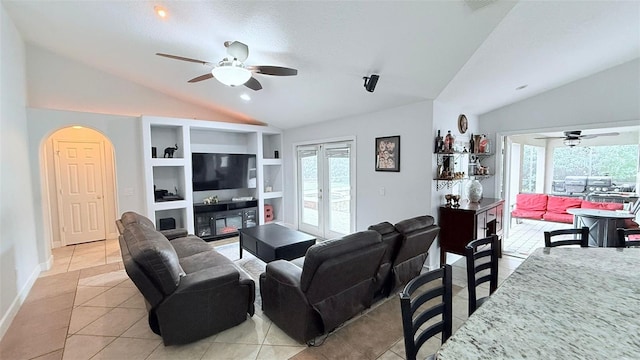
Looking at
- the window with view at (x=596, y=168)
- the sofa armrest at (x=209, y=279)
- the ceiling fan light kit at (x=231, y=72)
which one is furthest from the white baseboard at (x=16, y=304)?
the window with view at (x=596, y=168)

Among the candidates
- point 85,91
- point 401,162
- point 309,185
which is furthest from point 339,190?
point 85,91

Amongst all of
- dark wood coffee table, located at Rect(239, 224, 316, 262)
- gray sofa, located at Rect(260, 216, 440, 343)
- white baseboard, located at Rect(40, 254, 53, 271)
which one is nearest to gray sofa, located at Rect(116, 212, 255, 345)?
gray sofa, located at Rect(260, 216, 440, 343)

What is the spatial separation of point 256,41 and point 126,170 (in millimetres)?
3555

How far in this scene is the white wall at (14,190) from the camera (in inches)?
110

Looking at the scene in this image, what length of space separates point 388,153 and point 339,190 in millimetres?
1345

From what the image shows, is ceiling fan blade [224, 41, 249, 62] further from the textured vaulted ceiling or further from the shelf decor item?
the shelf decor item

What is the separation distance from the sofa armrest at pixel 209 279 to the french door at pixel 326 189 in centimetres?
275

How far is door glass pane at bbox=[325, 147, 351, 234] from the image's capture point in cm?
496

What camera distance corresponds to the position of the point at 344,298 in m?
2.35

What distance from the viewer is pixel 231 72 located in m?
2.58

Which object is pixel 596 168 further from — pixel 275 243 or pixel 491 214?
pixel 275 243

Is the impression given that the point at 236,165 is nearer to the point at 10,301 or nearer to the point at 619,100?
the point at 10,301

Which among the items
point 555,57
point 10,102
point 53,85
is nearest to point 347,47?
point 555,57

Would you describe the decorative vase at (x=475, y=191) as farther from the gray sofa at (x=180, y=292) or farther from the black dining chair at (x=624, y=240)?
the gray sofa at (x=180, y=292)
